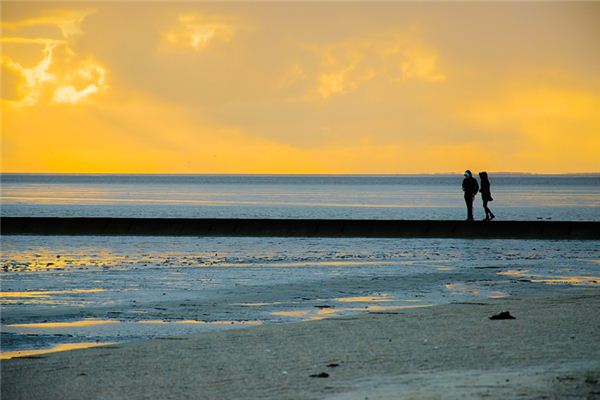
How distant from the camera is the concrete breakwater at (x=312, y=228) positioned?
112 feet

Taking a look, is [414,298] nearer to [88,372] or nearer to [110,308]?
[110,308]

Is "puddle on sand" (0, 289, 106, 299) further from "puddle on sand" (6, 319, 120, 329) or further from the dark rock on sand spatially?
the dark rock on sand

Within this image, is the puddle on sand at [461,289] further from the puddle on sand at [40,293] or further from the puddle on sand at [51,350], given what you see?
the puddle on sand at [51,350]

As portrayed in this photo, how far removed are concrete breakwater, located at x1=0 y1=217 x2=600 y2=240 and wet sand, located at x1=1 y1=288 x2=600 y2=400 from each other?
20.2 m

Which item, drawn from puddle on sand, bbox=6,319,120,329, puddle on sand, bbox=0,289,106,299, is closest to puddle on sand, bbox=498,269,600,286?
puddle on sand, bbox=0,289,106,299

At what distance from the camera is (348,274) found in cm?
2227

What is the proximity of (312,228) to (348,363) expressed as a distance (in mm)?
25309

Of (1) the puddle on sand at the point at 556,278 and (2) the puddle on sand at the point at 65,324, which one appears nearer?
(2) the puddle on sand at the point at 65,324

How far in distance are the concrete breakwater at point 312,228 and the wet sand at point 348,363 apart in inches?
796

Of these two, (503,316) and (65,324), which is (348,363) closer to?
(503,316)

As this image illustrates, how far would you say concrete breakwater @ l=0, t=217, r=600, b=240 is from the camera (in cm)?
3412

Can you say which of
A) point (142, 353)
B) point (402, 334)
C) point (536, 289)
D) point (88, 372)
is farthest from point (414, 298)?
point (88, 372)

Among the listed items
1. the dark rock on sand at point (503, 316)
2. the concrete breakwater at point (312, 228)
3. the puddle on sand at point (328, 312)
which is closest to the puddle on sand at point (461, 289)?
the puddle on sand at point (328, 312)

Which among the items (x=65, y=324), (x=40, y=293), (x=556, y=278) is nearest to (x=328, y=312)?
(x=65, y=324)
